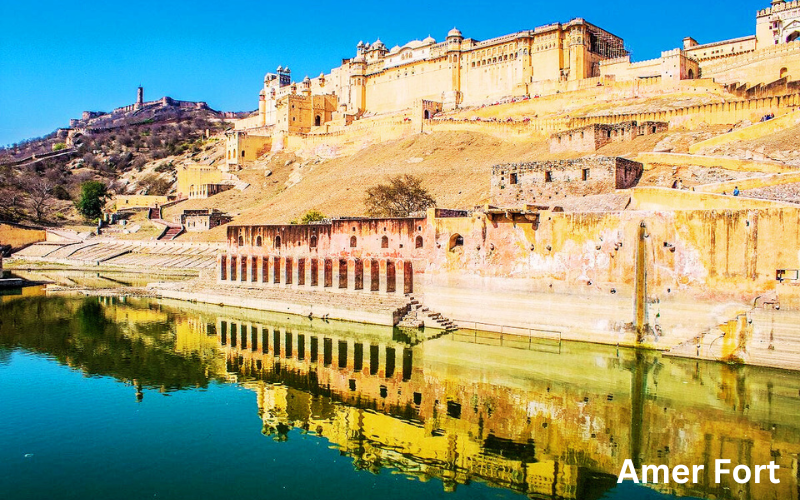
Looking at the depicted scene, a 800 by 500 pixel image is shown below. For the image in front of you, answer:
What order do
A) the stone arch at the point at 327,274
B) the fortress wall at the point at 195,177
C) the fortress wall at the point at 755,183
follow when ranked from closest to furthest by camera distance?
the fortress wall at the point at 755,183 < the stone arch at the point at 327,274 < the fortress wall at the point at 195,177

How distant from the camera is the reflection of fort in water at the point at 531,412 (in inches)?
489

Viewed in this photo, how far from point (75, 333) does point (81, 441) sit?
13505 millimetres

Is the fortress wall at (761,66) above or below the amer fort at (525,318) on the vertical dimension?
above

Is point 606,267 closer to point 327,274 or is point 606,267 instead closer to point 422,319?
point 422,319

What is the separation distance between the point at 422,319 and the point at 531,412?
9.82m

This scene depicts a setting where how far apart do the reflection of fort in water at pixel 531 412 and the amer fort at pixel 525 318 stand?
7 cm

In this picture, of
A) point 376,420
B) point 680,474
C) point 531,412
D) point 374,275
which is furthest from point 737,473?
point 374,275

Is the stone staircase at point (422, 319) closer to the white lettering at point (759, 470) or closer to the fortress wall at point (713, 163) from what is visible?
the fortress wall at point (713, 163)

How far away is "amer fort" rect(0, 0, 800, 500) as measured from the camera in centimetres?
1341

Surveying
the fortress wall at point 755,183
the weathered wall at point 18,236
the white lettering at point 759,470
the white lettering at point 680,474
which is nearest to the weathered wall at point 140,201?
the weathered wall at point 18,236

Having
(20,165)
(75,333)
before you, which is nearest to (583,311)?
(75,333)

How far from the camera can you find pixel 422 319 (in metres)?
24.9

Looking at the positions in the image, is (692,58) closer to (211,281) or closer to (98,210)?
(211,281)

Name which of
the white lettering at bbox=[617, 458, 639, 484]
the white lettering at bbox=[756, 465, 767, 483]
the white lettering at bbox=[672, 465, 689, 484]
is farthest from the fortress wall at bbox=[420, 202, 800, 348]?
the white lettering at bbox=[617, 458, 639, 484]
